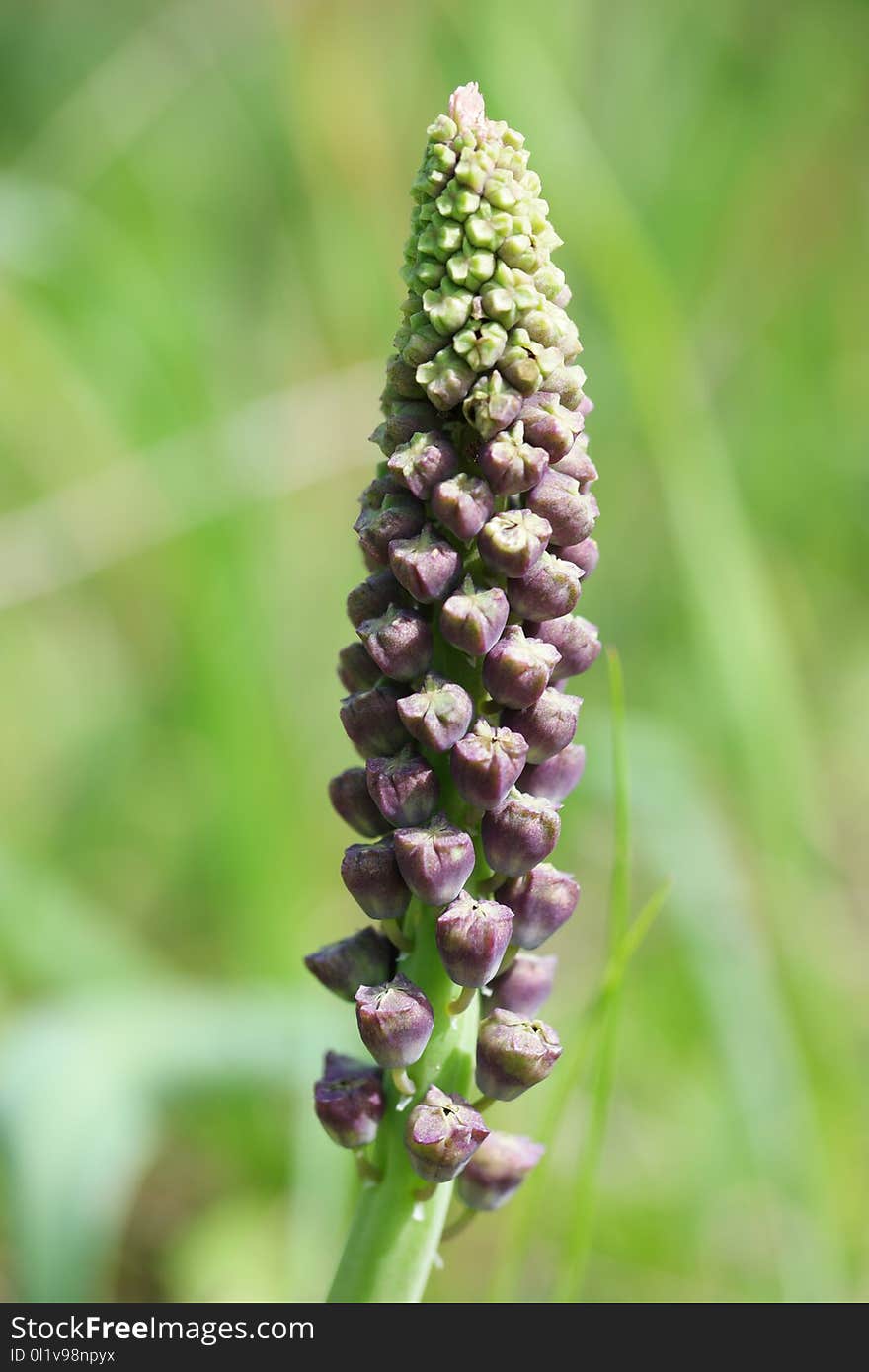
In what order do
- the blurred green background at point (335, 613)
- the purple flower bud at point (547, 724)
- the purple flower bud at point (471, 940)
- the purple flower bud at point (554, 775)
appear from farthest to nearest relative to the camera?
1. the blurred green background at point (335, 613)
2. the purple flower bud at point (554, 775)
3. the purple flower bud at point (547, 724)
4. the purple flower bud at point (471, 940)

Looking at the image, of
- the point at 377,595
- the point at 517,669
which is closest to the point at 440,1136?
the point at 517,669

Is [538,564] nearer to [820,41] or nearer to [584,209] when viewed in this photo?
[584,209]

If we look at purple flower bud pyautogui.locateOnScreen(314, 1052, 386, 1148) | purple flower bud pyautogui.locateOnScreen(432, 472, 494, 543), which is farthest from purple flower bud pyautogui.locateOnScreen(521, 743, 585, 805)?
purple flower bud pyautogui.locateOnScreen(314, 1052, 386, 1148)

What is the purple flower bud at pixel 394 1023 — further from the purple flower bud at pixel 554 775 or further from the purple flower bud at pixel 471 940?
the purple flower bud at pixel 554 775

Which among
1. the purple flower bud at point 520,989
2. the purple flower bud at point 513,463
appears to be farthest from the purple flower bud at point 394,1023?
the purple flower bud at point 513,463

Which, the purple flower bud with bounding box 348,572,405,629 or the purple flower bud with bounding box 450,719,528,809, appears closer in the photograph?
the purple flower bud with bounding box 450,719,528,809

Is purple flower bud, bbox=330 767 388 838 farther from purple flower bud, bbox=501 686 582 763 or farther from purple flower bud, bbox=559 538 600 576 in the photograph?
purple flower bud, bbox=559 538 600 576

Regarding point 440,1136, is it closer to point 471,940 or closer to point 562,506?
point 471,940
